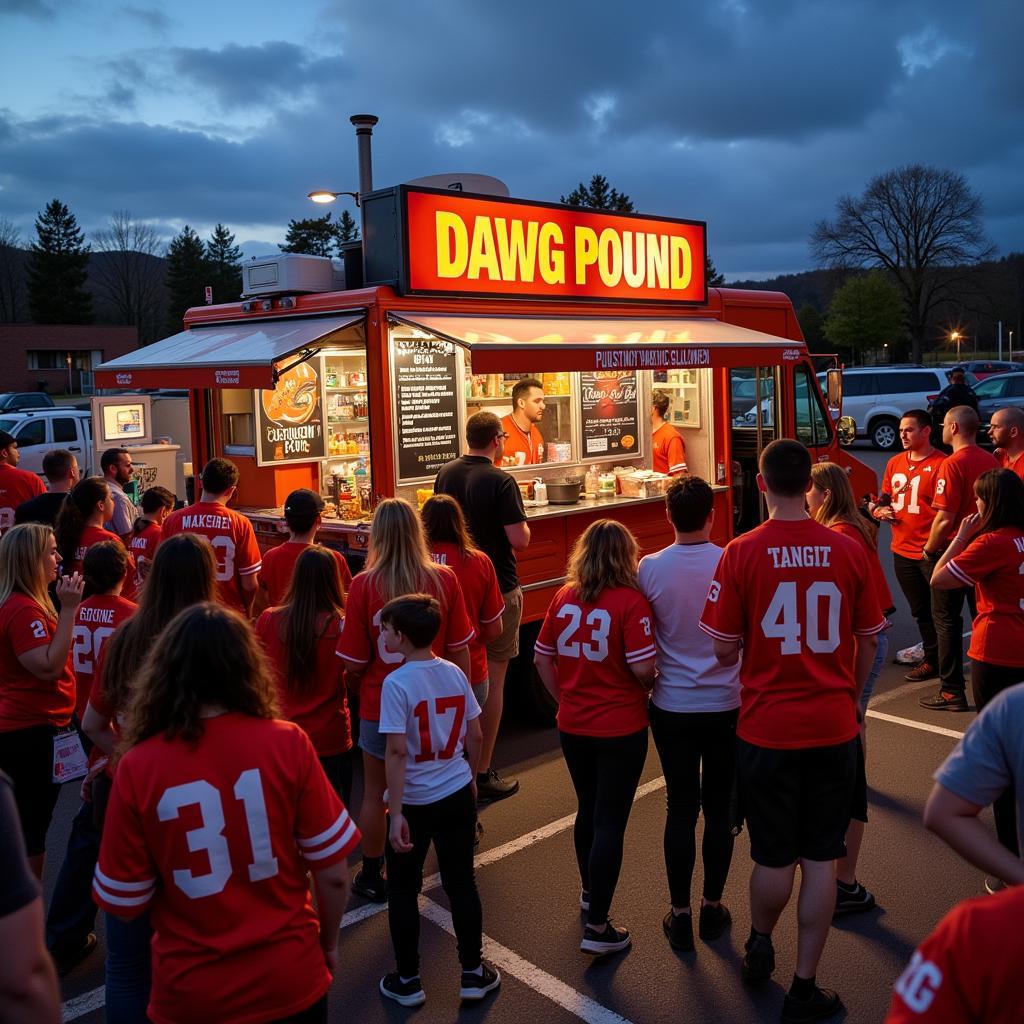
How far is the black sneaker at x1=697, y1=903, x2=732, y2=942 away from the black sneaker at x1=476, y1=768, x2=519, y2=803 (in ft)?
5.51

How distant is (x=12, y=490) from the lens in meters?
7.91

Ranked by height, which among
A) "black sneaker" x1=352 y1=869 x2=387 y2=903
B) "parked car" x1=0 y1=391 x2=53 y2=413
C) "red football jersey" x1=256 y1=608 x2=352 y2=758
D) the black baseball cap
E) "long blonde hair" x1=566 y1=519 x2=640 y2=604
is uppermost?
"parked car" x1=0 y1=391 x2=53 y2=413

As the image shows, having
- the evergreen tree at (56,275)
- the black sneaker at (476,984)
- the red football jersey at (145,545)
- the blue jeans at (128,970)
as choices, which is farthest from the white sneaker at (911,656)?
the evergreen tree at (56,275)

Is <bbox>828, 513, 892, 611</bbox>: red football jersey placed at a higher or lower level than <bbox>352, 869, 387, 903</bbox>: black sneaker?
higher

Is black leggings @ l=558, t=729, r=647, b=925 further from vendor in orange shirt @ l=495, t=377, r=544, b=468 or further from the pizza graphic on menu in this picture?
the pizza graphic on menu

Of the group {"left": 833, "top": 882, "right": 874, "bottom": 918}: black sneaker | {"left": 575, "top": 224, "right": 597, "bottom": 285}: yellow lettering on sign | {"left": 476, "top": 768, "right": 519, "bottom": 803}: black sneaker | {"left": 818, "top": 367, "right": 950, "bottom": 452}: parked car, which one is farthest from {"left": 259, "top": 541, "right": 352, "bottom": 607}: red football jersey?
{"left": 818, "top": 367, "right": 950, "bottom": 452}: parked car

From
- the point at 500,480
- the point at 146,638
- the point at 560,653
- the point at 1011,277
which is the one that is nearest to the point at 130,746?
the point at 146,638

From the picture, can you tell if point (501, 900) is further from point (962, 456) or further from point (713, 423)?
point (713, 423)

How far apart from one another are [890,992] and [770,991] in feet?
Result: 1.39

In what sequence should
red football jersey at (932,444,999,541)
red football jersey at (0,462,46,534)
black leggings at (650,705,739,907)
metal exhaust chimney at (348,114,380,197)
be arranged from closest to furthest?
black leggings at (650,705,739,907), red football jersey at (932,444,999,541), red football jersey at (0,462,46,534), metal exhaust chimney at (348,114,380,197)

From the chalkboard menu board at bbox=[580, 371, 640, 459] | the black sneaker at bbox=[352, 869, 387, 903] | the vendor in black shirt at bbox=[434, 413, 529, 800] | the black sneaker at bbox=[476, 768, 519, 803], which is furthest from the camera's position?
the chalkboard menu board at bbox=[580, 371, 640, 459]

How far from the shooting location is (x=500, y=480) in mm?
5910

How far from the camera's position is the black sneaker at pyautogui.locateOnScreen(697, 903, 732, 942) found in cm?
417

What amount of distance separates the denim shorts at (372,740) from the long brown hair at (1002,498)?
9.80ft
